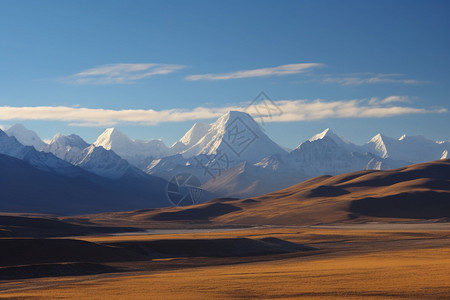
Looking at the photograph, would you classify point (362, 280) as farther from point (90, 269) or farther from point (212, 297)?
point (90, 269)

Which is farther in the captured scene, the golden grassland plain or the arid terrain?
the arid terrain

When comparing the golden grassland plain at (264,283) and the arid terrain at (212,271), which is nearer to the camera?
the golden grassland plain at (264,283)

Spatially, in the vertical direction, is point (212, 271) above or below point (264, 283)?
below

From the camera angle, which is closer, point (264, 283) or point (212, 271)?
point (264, 283)

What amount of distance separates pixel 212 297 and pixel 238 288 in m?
4.24

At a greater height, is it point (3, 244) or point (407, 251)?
point (3, 244)

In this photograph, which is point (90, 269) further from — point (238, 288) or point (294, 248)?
point (294, 248)

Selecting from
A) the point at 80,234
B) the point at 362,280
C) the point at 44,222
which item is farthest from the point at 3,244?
the point at 44,222

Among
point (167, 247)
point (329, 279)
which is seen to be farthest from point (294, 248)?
point (329, 279)

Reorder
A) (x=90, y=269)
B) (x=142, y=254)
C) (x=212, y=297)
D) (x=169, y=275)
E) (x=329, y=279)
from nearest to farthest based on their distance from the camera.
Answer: (x=212, y=297)
(x=329, y=279)
(x=169, y=275)
(x=90, y=269)
(x=142, y=254)

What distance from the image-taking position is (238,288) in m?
45.5

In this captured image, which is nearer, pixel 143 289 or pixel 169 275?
pixel 143 289

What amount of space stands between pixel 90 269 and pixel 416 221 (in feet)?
439

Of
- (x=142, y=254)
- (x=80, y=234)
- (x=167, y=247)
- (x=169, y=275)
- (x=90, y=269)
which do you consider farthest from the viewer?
(x=80, y=234)
